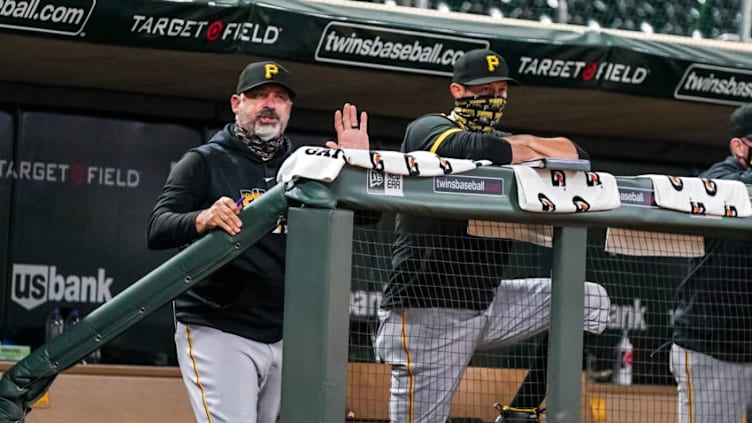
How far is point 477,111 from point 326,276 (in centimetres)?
125

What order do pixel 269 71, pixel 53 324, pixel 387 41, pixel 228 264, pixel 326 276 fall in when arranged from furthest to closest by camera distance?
1. pixel 53 324
2. pixel 387 41
3. pixel 269 71
4. pixel 228 264
5. pixel 326 276

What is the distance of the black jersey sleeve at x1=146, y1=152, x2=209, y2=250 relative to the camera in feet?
13.0

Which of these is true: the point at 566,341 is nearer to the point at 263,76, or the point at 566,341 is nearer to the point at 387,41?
the point at 263,76

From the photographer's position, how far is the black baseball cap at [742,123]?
5.00 meters

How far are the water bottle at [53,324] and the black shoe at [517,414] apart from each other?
136 inches

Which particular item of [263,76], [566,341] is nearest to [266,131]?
[263,76]

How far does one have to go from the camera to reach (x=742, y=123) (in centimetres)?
502

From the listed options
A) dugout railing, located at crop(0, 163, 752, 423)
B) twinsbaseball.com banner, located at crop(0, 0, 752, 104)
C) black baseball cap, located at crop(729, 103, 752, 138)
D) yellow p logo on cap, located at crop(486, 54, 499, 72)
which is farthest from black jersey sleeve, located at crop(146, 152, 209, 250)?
black baseball cap, located at crop(729, 103, 752, 138)

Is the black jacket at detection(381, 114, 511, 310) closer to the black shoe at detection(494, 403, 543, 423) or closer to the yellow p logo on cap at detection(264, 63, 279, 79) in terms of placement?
the black shoe at detection(494, 403, 543, 423)

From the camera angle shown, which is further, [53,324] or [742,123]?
[53,324]

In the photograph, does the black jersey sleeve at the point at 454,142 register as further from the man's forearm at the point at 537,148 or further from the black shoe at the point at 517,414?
the black shoe at the point at 517,414

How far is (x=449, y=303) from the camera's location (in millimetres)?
4340

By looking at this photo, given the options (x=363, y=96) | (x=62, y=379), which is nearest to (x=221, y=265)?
(x=62, y=379)

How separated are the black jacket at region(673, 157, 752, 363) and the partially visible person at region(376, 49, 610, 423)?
79 cm
